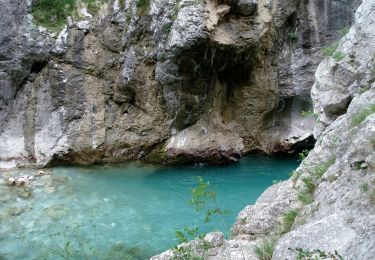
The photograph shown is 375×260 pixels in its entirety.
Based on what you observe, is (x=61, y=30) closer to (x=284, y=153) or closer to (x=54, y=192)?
(x=54, y=192)

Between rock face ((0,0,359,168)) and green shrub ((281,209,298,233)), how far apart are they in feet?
28.2

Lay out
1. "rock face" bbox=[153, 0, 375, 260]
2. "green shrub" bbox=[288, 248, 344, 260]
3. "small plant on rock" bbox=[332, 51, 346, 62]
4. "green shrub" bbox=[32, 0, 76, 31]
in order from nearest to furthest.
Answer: "green shrub" bbox=[288, 248, 344, 260], "rock face" bbox=[153, 0, 375, 260], "small plant on rock" bbox=[332, 51, 346, 62], "green shrub" bbox=[32, 0, 76, 31]

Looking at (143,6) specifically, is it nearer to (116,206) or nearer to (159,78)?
(159,78)

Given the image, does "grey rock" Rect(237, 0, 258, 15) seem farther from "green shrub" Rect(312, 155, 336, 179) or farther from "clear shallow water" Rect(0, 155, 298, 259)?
"green shrub" Rect(312, 155, 336, 179)

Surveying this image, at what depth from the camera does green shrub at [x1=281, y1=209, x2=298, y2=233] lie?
4.82m

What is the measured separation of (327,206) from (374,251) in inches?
55.1

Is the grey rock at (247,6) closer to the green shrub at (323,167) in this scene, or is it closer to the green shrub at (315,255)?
the green shrub at (323,167)

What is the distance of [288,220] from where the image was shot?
4.87m

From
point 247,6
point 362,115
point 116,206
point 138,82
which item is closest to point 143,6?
point 138,82

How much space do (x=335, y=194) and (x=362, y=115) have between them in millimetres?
1126

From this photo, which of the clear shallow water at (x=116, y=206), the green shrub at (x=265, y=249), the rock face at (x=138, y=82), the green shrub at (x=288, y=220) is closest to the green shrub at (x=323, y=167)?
the green shrub at (x=288, y=220)

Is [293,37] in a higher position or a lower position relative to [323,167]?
higher

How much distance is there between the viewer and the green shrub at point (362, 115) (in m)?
4.88

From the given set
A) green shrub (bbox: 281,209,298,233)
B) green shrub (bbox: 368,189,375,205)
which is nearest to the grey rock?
green shrub (bbox: 281,209,298,233)
